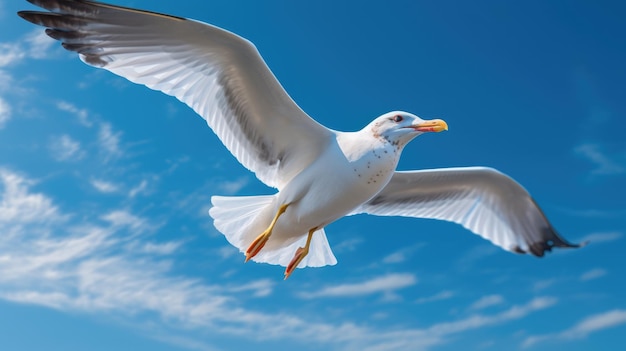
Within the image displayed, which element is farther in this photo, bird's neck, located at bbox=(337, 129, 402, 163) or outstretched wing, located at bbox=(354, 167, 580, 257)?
outstretched wing, located at bbox=(354, 167, 580, 257)

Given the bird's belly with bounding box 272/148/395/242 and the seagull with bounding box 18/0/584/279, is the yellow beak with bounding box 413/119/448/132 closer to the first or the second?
the seagull with bounding box 18/0/584/279

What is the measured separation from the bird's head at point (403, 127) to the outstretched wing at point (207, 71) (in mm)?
592

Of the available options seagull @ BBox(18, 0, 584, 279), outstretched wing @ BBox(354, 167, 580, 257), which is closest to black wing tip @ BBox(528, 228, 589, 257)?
outstretched wing @ BBox(354, 167, 580, 257)

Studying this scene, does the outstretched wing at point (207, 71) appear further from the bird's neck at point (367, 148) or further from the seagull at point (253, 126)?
the bird's neck at point (367, 148)

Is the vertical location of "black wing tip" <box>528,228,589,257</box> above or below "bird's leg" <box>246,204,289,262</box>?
above

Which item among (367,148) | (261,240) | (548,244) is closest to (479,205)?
(548,244)

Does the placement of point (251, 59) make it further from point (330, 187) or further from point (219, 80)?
point (330, 187)

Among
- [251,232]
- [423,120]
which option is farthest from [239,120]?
[423,120]

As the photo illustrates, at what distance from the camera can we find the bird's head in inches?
240

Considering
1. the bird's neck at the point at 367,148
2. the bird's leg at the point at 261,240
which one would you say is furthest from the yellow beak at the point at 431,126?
the bird's leg at the point at 261,240

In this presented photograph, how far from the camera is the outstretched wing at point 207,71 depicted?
→ 5926 millimetres

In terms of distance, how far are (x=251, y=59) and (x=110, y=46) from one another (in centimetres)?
118

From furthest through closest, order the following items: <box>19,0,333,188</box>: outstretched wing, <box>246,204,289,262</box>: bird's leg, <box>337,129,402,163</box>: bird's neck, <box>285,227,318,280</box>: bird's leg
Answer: <box>285,227,318,280</box>: bird's leg
<box>246,204,289,262</box>: bird's leg
<box>337,129,402,163</box>: bird's neck
<box>19,0,333,188</box>: outstretched wing

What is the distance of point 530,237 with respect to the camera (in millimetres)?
8219
